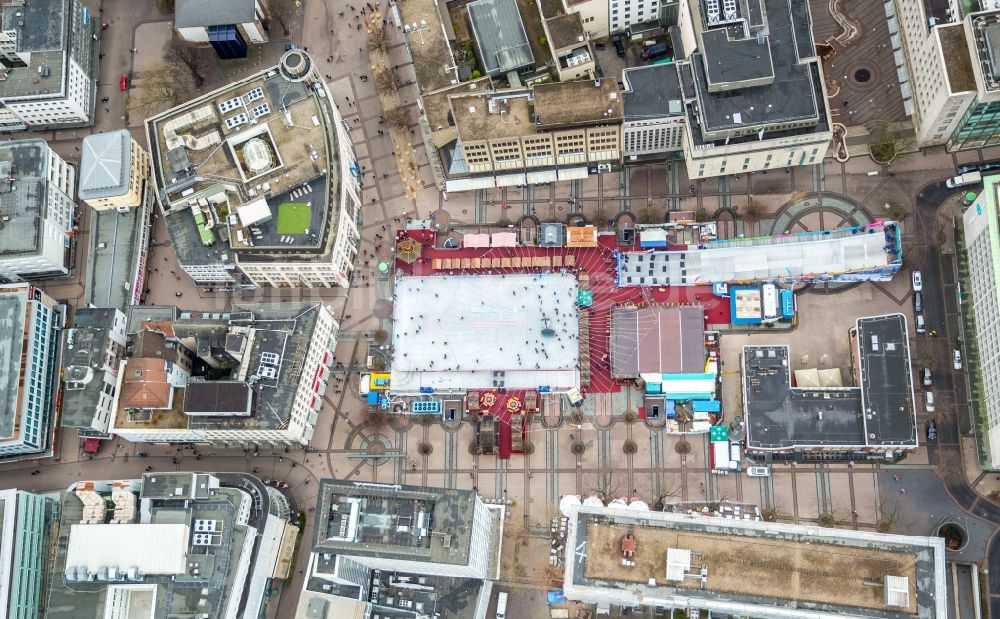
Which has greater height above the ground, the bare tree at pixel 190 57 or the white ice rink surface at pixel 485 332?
the bare tree at pixel 190 57

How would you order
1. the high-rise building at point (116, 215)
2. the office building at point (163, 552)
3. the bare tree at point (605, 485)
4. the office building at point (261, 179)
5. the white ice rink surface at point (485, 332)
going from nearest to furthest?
1. the office building at point (163, 552)
2. the bare tree at point (605, 485)
3. the office building at point (261, 179)
4. the white ice rink surface at point (485, 332)
5. the high-rise building at point (116, 215)

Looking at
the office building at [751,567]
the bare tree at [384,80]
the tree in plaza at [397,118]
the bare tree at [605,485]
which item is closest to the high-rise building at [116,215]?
the bare tree at [384,80]

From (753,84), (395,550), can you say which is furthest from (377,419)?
(753,84)

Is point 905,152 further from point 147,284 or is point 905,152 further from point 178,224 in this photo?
point 147,284

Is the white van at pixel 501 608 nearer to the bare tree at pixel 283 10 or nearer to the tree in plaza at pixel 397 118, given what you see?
the tree in plaza at pixel 397 118

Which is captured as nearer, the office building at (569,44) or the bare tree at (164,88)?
the office building at (569,44)

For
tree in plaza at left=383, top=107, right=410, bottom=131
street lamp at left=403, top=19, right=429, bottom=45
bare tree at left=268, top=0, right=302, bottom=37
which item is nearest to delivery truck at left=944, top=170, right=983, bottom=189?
street lamp at left=403, top=19, right=429, bottom=45

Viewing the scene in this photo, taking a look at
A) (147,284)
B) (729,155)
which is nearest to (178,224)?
(147,284)
